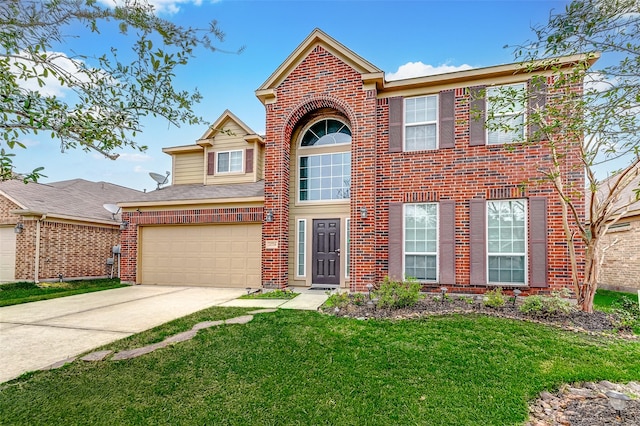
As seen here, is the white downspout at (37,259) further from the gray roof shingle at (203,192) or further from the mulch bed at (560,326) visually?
the mulch bed at (560,326)

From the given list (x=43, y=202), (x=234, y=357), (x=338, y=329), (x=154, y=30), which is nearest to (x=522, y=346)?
(x=338, y=329)

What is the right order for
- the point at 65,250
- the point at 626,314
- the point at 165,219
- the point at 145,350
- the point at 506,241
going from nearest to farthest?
the point at 145,350
the point at 626,314
the point at 506,241
the point at 165,219
the point at 65,250

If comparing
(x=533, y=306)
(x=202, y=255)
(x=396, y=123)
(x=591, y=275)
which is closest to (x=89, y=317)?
(x=202, y=255)

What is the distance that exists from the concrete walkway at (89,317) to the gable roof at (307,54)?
5905 mm

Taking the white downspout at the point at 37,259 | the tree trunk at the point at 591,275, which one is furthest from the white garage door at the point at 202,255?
the tree trunk at the point at 591,275

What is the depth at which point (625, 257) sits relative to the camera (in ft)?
33.6

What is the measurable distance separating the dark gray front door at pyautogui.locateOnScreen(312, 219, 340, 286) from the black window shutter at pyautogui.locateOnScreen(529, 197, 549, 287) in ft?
15.5

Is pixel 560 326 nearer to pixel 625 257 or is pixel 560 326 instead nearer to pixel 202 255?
pixel 625 257

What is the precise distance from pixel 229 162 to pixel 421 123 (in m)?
7.09

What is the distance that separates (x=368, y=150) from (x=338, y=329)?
5022 mm

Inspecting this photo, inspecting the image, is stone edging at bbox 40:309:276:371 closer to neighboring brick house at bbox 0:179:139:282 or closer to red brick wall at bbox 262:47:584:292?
red brick wall at bbox 262:47:584:292

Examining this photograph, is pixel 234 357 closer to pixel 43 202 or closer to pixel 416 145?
pixel 416 145

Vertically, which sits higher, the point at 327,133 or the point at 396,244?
the point at 327,133

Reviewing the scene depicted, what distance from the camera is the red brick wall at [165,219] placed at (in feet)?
32.7
